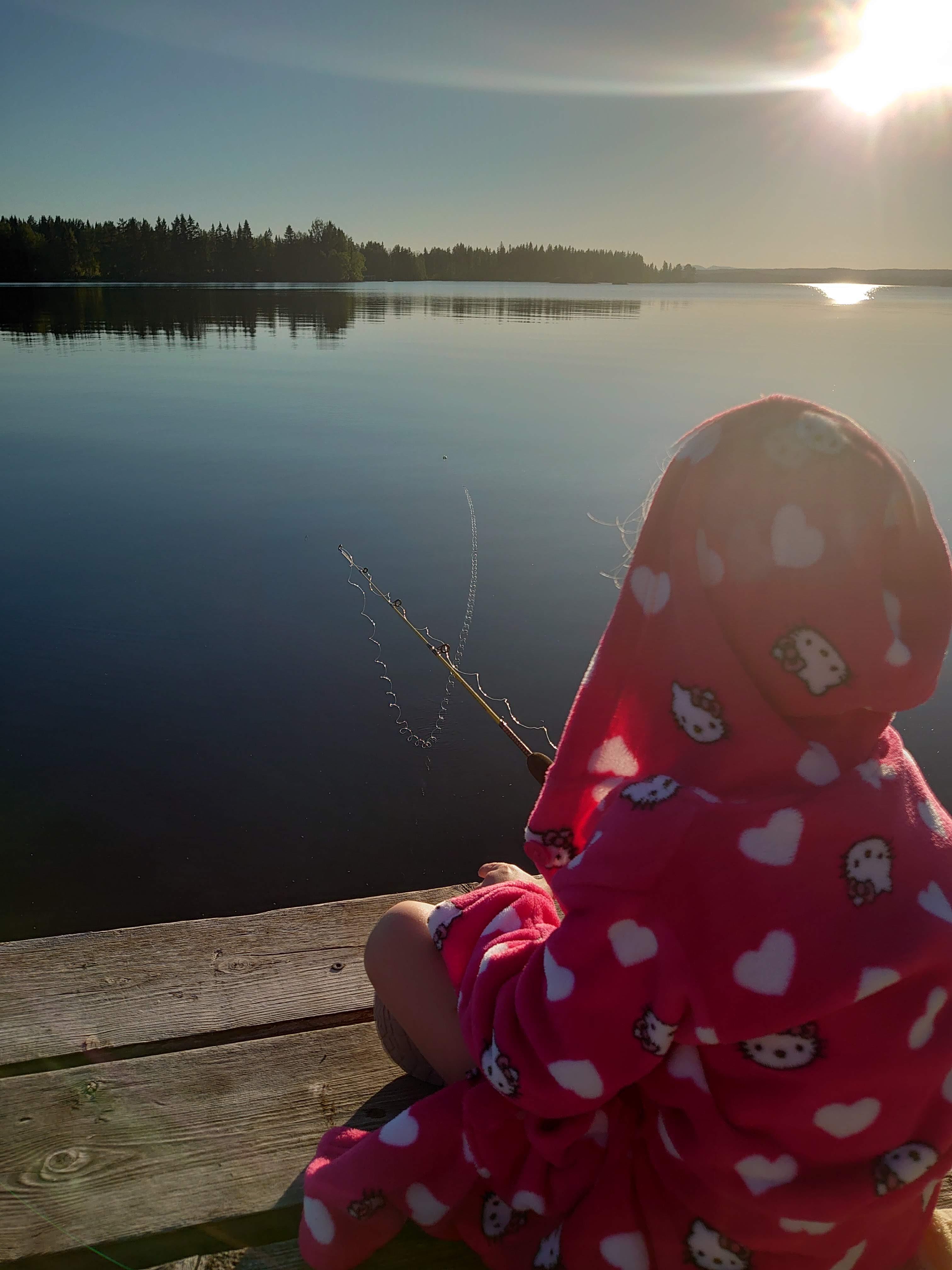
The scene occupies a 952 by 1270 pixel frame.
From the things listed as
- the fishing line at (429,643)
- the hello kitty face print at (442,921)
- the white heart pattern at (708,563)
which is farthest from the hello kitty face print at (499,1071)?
the fishing line at (429,643)

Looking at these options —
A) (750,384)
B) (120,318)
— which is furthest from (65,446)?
(120,318)

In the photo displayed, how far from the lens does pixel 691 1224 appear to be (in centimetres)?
119

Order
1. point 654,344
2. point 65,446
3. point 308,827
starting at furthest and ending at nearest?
point 654,344, point 65,446, point 308,827

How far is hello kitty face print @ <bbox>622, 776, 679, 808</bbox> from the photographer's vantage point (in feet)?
3.43

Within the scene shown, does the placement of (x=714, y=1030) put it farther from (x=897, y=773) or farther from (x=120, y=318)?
(x=120, y=318)

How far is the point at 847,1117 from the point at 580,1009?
353 mm

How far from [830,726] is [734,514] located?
295mm

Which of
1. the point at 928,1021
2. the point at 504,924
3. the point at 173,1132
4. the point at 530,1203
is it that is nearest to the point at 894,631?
the point at 928,1021

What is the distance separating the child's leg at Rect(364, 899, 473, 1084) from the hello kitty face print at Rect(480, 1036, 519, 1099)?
27 cm

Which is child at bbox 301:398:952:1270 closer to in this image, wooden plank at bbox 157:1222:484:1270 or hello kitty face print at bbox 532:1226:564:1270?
hello kitty face print at bbox 532:1226:564:1270

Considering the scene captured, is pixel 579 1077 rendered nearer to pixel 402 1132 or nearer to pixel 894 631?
pixel 402 1132

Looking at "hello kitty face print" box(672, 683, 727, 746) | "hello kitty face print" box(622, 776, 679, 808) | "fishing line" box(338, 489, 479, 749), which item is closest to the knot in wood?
"hello kitty face print" box(622, 776, 679, 808)

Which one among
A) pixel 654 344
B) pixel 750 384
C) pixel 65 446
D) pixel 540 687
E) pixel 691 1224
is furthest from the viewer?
pixel 654 344

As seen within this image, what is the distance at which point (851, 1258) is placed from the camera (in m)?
1.17
